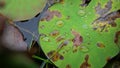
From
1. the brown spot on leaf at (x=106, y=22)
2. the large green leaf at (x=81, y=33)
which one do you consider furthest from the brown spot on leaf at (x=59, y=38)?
the brown spot on leaf at (x=106, y=22)

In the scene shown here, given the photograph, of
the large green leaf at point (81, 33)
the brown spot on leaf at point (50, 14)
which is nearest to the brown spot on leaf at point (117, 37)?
the large green leaf at point (81, 33)

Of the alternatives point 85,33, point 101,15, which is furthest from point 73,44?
point 101,15

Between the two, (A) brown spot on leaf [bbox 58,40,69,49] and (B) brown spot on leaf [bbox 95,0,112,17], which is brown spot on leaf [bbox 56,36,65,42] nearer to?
(A) brown spot on leaf [bbox 58,40,69,49]

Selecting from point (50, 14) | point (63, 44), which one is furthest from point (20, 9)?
point (63, 44)

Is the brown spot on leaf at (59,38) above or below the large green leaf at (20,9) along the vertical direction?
below

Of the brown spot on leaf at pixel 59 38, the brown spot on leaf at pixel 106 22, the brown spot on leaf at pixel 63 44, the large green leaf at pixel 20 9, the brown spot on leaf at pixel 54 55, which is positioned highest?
the large green leaf at pixel 20 9

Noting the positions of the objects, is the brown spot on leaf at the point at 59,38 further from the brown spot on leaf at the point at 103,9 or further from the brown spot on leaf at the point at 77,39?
the brown spot on leaf at the point at 103,9

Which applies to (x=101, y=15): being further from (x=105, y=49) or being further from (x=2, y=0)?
(x=2, y=0)

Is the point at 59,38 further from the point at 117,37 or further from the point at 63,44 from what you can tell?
the point at 117,37

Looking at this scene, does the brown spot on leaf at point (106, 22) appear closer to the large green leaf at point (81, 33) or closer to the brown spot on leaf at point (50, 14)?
the large green leaf at point (81, 33)
